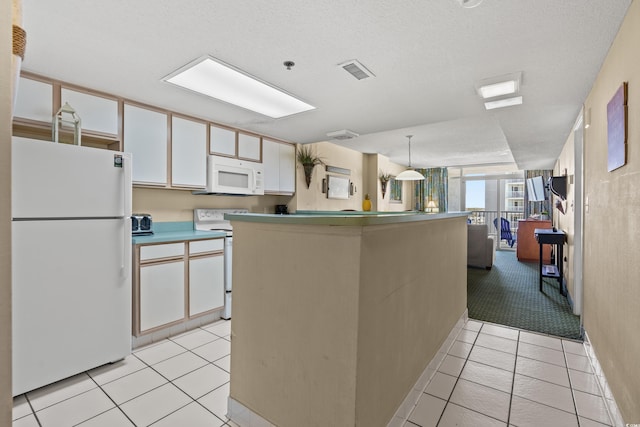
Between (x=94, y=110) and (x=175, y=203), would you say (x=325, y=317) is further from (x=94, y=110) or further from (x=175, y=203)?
(x=175, y=203)

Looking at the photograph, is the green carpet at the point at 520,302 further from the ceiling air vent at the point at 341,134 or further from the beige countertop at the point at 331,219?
the ceiling air vent at the point at 341,134

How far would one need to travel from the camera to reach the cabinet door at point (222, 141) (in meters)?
3.53

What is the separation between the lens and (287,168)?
4.52 metres

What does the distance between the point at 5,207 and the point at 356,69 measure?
6.85 feet

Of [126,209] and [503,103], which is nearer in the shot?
[126,209]

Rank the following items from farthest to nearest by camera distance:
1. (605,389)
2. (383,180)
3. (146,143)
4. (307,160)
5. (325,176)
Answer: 1. (383,180)
2. (325,176)
3. (307,160)
4. (146,143)
5. (605,389)

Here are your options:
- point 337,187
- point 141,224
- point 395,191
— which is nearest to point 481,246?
point 395,191

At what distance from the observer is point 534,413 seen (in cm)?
174

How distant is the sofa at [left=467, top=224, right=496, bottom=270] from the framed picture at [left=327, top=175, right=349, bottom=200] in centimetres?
240

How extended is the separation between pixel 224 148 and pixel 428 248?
266 centimetres

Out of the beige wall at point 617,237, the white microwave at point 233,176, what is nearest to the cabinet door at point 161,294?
the white microwave at point 233,176

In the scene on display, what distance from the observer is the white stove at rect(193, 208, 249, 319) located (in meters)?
3.28

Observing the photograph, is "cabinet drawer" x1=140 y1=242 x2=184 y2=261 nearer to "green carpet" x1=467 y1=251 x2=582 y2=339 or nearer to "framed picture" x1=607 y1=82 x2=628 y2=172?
"green carpet" x1=467 y1=251 x2=582 y2=339

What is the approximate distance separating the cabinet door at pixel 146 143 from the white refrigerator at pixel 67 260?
594 mm
